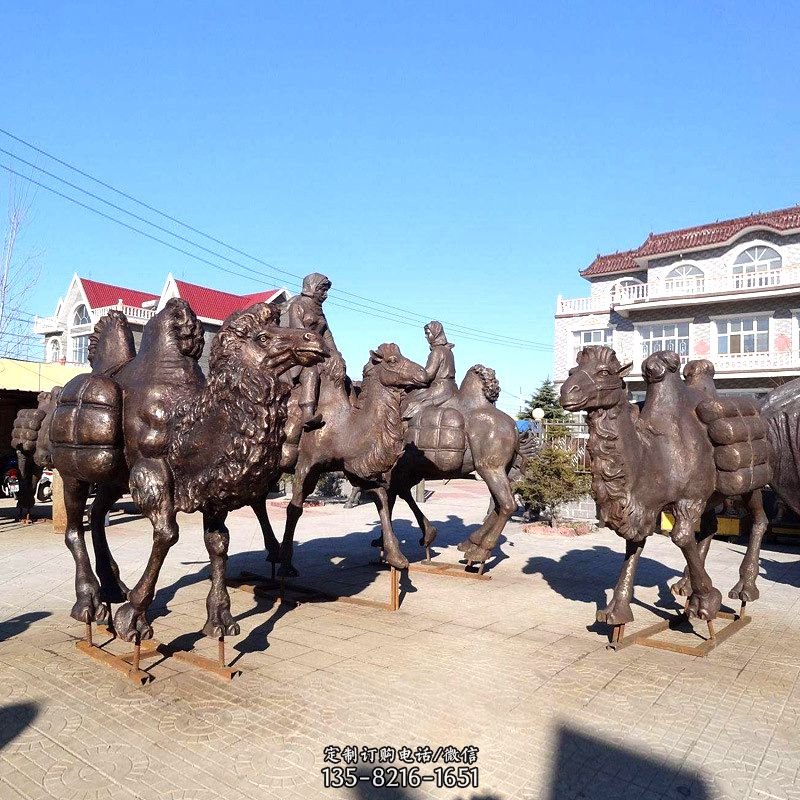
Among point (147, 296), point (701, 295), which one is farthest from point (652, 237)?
point (147, 296)

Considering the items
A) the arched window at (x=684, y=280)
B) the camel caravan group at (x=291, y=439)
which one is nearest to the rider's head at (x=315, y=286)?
the camel caravan group at (x=291, y=439)

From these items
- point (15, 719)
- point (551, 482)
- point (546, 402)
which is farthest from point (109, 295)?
point (15, 719)

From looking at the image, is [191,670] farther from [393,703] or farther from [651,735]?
[651,735]

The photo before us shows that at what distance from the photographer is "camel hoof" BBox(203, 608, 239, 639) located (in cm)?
479

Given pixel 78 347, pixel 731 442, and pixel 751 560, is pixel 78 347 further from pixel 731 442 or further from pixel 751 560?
pixel 731 442

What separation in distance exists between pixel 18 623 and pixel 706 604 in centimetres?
604

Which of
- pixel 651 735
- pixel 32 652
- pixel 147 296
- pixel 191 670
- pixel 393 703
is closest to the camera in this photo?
pixel 651 735

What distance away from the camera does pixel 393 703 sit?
4.30 m

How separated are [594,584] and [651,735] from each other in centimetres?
430

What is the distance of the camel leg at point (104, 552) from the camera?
19.2 ft

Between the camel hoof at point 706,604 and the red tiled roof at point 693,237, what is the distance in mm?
24608

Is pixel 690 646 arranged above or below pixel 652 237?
below

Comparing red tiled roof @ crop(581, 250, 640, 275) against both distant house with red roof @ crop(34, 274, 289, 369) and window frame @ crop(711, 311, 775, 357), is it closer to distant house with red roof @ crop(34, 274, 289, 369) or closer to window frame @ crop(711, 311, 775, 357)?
window frame @ crop(711, 311, 775, 357)

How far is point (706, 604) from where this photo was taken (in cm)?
545
